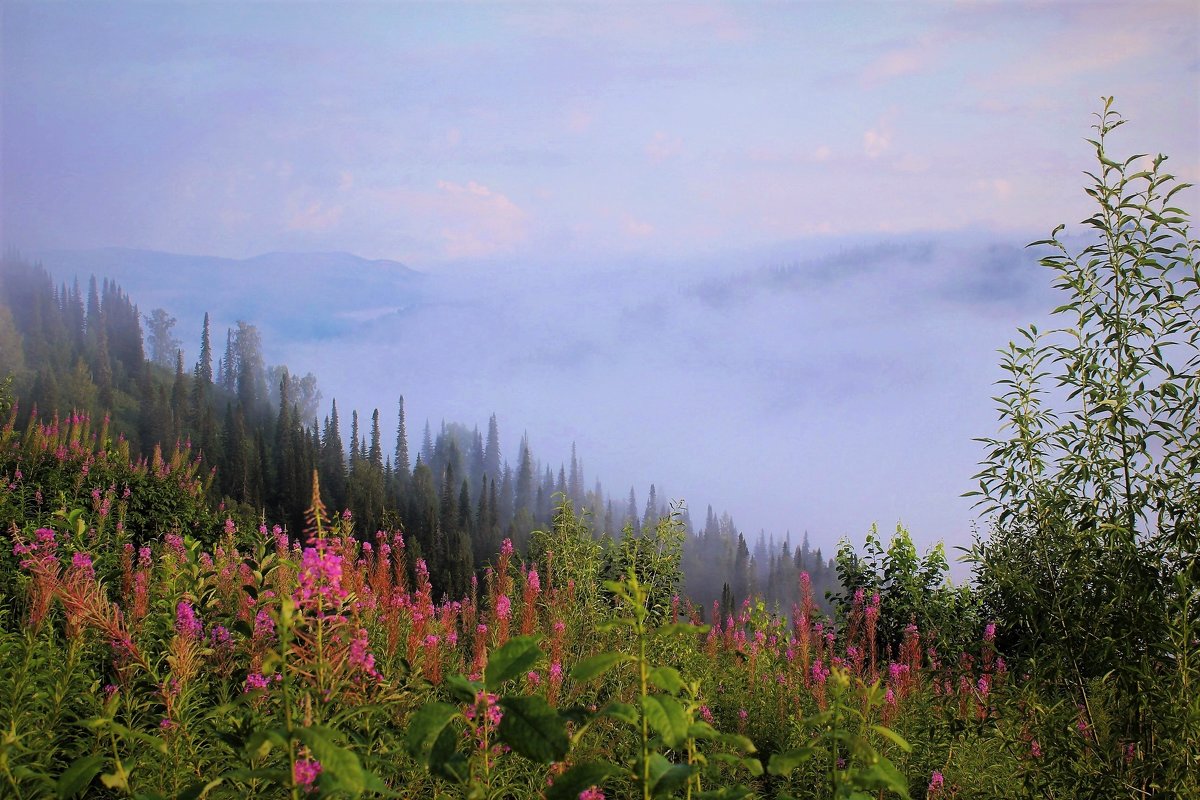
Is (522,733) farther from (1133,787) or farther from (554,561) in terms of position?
(554,561)

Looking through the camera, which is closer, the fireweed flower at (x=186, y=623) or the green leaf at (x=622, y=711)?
the green leaf at (x=622, y=711)

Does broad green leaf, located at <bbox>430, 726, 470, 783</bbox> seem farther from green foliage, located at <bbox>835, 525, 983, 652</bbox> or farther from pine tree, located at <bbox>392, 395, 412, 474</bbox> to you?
pine tree, located at <bbox>392, 395, 412, 474</bbox>

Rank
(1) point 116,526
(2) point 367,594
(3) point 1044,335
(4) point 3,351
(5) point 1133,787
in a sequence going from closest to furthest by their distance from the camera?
1. (5) point 1133,787
2. (3) point 1044,335
3. (2) point 367,594
4. (1) point 116,526
5. (4) point 3,351

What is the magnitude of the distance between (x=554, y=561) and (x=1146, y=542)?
4631mm

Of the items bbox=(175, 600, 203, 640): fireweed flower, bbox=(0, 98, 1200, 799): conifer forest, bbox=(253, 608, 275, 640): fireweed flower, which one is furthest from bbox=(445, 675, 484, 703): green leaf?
bbox=(175, 600, 203, 640): fireweed flower

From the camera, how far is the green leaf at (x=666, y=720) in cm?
165

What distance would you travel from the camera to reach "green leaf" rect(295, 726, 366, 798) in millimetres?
1504

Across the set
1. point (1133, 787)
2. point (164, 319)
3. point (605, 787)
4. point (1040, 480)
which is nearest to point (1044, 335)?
point (1040, 480)

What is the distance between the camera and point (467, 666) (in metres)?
5.87

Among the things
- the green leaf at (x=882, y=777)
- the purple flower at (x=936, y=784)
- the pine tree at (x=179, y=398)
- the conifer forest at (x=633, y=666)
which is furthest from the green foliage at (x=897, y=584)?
the pine tree at (x=179, y=398)

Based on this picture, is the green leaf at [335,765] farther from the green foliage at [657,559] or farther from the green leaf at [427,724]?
the green foliage at [657,559]

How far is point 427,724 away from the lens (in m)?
1.66

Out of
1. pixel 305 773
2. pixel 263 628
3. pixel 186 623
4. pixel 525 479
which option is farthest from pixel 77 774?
pixel 525 479

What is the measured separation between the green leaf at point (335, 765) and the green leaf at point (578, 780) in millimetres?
378
